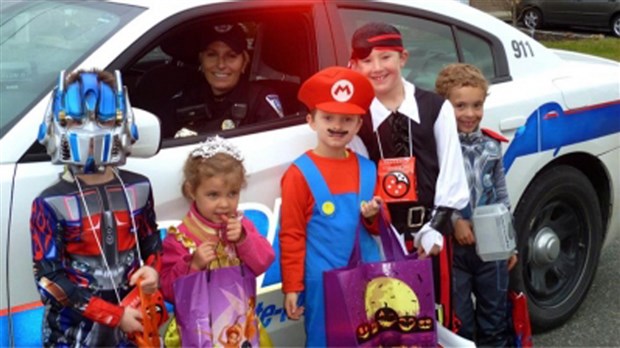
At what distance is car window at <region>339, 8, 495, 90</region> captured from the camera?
3805 mm

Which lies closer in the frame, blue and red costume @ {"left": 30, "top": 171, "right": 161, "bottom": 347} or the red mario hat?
blue and red costume @ {"left": 30, "top": 171, "right": 161, "bottom": 347}

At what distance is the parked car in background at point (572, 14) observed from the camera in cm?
1888

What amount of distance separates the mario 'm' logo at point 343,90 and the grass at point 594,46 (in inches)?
487

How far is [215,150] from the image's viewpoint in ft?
9.09

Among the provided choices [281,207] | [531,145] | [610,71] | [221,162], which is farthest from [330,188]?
[610,71]

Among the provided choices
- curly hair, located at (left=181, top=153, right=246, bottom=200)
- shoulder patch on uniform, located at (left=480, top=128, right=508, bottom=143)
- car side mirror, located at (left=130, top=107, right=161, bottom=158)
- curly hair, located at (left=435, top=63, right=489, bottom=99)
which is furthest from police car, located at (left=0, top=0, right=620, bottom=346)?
curly hair, located at (left=435, top=63, right=489, bottom=99)

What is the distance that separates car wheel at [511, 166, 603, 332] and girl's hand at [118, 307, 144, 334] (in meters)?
2.07

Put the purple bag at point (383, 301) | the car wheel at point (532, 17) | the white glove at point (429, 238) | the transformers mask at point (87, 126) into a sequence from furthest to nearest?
1. the car wheel at point (532, 17)
2. the white glove at point (429, 238)
3. the purple bag at point (383, 301)
4. the transformers mask at point (87, 126)

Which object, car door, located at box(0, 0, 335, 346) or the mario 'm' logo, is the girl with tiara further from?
the mario 'm' logo

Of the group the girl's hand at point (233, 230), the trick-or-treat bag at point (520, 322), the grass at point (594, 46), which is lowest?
the trick-or-treat bag at point (520, 322)

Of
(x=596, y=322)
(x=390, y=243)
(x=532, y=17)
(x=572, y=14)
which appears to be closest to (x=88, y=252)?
(x=390, y=243)

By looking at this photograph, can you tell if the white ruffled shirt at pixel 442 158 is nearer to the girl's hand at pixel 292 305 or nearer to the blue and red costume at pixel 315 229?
the blue and red costume at pixel 315 229

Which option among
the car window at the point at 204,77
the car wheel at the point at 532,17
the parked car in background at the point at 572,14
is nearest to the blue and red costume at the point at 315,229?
the car window at the point at 204,77

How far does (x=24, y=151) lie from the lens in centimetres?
262
